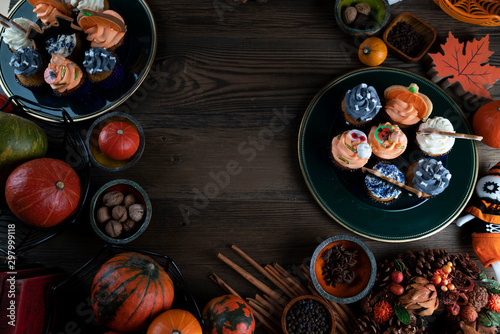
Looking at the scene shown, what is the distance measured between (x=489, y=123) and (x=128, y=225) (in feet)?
4.76

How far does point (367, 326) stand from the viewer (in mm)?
1146

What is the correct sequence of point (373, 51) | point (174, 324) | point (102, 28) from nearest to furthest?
1. point (174, 324)
2. point (102, 28)
3. point (373, 51)

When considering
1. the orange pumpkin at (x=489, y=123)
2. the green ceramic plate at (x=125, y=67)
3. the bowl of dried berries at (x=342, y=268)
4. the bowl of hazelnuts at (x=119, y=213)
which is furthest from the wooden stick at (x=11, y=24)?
the orange pumpkin at (x=489, y=123)

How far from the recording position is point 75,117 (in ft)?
4.33

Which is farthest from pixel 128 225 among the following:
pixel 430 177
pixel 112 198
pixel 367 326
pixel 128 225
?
pixel 430 177

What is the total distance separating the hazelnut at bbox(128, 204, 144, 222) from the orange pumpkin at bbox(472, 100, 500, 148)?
1.38m

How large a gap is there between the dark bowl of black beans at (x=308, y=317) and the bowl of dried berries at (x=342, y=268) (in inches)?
2.3

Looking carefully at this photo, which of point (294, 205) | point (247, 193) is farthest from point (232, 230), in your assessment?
point (294, 205)

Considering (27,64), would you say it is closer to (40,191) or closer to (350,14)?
(40,191)

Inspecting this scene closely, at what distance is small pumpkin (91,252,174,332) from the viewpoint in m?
0.96

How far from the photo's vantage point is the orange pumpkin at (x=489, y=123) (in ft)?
4.22

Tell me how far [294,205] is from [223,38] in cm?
81

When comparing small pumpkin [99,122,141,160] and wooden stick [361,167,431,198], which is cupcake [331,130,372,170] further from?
small pumpkin [99,122,141,160]

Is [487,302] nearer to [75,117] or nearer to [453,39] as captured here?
[453,39]
